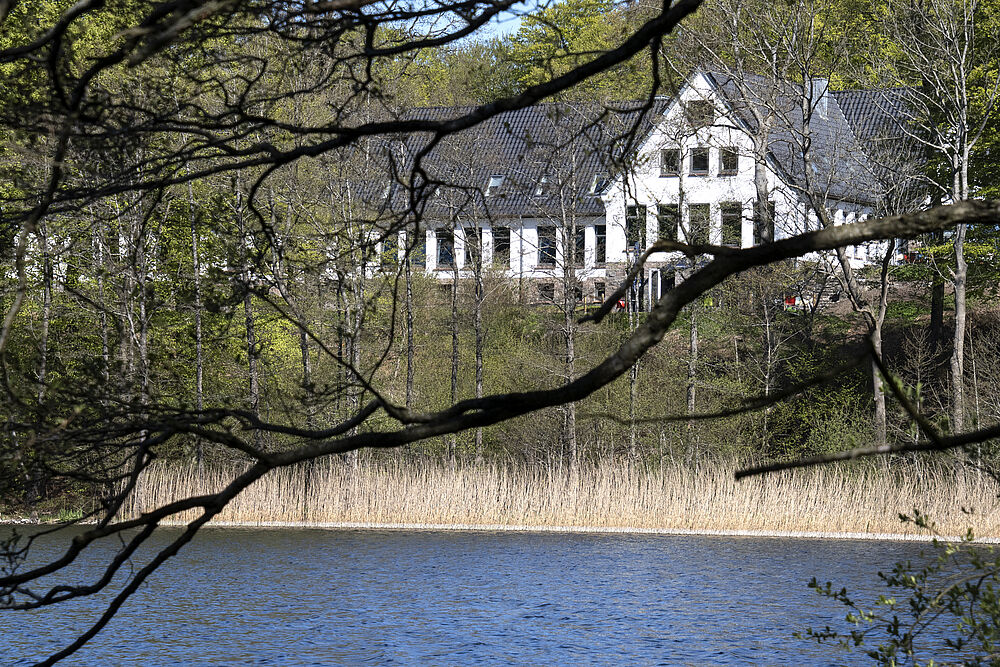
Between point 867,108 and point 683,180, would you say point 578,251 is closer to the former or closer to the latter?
point 683,180

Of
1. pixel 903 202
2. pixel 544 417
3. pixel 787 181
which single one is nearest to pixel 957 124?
pixel 903 202

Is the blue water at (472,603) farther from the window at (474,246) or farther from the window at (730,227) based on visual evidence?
the window at (730,227)

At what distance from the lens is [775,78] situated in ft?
74.4

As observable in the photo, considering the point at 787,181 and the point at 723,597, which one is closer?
the point at 723,597

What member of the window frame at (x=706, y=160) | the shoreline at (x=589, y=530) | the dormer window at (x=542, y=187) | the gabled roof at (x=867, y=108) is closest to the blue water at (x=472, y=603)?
the shoreline at (x=589, y=530)

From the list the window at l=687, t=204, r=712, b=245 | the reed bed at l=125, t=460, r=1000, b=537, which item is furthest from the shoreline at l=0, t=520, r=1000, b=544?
the window at l=687, t=204, r=712, b=245

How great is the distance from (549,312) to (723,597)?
16.8 m

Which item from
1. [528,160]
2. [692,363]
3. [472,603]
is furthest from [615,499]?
[528,160]

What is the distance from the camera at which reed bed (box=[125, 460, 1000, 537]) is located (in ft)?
58.1

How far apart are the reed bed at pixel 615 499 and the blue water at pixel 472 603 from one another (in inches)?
19.6

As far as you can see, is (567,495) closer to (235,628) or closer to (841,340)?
(235,628)

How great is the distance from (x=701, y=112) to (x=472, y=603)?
14.8m

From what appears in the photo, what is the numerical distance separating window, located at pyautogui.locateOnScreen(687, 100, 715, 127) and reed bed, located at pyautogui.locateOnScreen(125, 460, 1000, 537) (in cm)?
752

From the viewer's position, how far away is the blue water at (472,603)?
1080 cm
